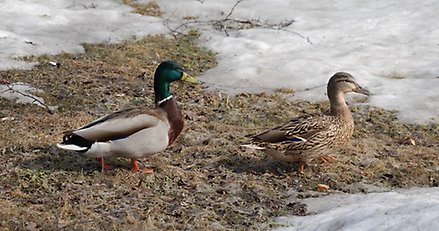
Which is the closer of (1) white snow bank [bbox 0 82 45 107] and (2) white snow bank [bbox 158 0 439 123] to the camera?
(1) white snow bank [bbox 0 82 45 107]

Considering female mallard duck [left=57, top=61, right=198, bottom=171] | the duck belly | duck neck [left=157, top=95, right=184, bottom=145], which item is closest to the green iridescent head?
duck neck [left=157, top=95, right=184, bottom=145]

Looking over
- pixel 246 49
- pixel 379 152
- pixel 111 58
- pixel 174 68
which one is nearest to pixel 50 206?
pixel 174 68

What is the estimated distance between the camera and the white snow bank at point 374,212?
4516 mm

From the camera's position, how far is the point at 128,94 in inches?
341

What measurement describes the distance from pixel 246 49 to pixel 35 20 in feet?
10.9

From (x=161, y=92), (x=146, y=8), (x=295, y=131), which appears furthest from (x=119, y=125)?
(x=146, y=8)

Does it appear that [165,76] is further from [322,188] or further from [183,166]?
[322,188]

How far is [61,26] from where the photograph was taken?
1134 cm

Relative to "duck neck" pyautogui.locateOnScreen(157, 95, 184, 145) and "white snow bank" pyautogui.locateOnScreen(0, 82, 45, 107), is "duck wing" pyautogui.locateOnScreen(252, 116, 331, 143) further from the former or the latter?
"white snow bank" pyautogui.locateOnScreen(0, 82, 45, 107)

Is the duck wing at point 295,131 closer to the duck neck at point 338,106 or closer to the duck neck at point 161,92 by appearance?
the duck neck at point 338,106

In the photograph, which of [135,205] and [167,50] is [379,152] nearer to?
[135,205]

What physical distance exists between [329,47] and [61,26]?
395cm

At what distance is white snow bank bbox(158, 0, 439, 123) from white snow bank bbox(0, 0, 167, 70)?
0.80 metres

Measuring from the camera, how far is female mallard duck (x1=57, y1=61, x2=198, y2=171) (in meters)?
6.00
